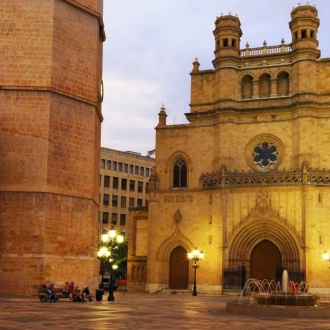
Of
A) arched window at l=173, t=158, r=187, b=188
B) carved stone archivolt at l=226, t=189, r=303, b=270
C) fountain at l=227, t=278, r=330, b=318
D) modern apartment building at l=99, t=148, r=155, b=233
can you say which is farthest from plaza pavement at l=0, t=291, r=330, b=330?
modern apartment building at l=99, t=148, r=155, b=233

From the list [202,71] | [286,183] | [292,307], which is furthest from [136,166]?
[292,307]

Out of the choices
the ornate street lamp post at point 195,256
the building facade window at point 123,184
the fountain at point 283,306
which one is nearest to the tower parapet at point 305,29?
the ornate street lamp post at point 195,256

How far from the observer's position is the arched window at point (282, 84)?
44281mm

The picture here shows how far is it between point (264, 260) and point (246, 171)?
6236 mm

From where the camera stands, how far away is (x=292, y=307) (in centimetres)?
1892

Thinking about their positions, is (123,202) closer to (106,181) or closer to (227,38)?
(106,181)

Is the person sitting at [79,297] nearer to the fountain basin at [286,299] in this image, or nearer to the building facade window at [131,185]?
the fountain basin at [286,299]

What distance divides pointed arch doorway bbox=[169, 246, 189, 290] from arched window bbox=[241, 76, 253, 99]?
11960mm

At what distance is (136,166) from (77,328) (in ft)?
213

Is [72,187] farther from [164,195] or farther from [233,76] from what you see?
[233,76]

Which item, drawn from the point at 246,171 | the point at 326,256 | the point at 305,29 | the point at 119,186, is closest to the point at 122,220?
the point at 119,186

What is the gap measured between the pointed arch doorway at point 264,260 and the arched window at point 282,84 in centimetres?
1071

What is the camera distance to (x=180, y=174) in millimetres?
44969

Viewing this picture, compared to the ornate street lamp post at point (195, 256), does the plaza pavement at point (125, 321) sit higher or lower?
lower
